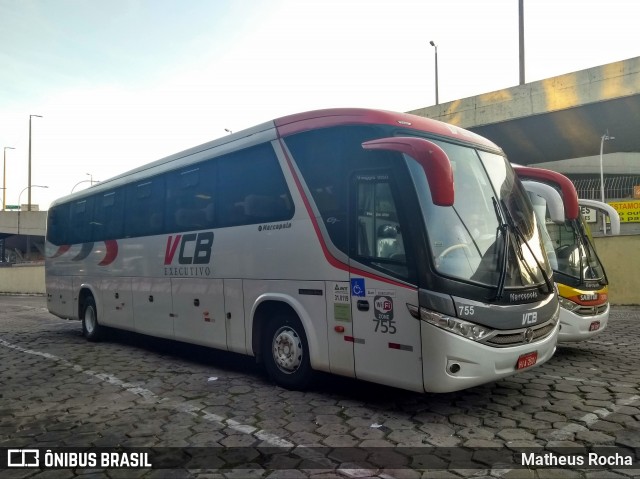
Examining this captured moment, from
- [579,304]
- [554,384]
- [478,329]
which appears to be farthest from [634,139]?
[478,329]

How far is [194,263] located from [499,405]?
487 cm

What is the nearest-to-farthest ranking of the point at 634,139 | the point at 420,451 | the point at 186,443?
1. the point at 420,451
2. the point at 186,443
3. the point at 634,139

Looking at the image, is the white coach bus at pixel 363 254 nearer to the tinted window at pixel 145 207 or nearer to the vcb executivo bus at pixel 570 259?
the tinted window at pixel 145 207

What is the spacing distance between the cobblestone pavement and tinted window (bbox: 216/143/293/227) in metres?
2.22

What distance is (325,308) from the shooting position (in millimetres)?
5859

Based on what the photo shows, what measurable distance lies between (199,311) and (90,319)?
4.73 metres

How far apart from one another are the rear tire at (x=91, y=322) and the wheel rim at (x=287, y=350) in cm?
615

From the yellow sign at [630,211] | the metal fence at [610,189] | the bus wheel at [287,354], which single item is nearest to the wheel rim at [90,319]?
the bus wheel at [287,354]

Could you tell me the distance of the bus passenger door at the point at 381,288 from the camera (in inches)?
198

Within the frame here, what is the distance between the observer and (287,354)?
6.38 metres

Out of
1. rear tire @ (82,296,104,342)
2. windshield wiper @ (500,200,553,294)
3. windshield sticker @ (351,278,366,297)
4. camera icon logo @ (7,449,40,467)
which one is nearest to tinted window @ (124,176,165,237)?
rear tire @ (82,296,104,342)

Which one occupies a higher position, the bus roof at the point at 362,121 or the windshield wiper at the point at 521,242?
the bus roof at the point at 362,121

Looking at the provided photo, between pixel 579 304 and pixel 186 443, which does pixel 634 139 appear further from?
pixel 186 443

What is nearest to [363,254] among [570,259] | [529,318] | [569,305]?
[529,318]
